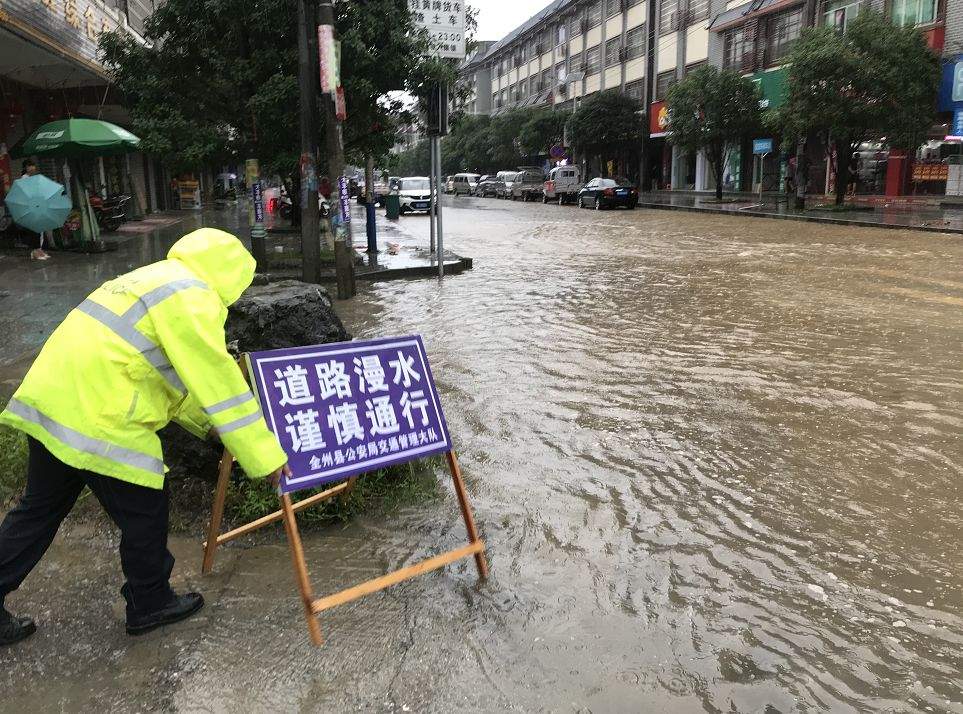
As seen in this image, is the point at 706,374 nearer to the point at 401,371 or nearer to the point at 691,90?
the point at 401,371

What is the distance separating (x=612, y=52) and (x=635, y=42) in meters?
3.60

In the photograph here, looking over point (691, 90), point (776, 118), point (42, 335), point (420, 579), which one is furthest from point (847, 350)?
point (691, 90)

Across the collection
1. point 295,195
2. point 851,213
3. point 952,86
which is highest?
point 952,86

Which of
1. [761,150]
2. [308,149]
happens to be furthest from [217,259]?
[761,150]

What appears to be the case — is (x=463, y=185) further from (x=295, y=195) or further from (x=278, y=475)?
(x=278, y=475)

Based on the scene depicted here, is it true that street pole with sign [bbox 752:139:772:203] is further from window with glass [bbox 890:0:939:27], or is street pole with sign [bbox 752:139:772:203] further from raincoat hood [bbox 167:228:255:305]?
raincoat hood [bbox 167:228:255:305]

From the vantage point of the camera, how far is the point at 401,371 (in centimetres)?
346

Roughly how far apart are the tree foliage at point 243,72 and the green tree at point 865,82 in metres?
14.9

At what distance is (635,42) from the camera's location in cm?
4881

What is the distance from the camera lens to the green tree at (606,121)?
45344 millimetres

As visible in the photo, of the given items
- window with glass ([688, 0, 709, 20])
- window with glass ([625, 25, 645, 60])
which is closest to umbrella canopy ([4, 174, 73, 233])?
window with glass ([688, 0, 709, 20])

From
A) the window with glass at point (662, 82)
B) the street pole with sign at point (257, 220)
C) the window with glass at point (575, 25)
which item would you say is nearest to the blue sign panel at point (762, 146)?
the window with glass at point (662, 82)

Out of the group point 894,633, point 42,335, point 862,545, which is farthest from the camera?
point 42,335

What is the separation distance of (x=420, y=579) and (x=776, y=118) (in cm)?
2573
